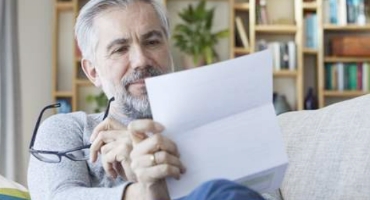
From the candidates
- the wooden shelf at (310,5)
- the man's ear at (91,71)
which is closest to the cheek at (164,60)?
the man's ear at (91,71)

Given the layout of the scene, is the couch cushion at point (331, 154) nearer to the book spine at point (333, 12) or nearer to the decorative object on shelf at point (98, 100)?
the decorative object on shelf at point (98, 100)

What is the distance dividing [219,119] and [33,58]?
300 cm

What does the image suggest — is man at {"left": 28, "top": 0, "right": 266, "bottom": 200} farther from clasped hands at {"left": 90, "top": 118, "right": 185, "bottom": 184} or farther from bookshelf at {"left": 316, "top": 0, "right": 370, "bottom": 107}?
bookshelf at {"left": 316, "top": 0, "right": 370, "bottom": 107}

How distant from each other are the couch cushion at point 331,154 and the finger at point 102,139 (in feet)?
1.48

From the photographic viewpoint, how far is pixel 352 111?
1147 millimetres

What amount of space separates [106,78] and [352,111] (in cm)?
53

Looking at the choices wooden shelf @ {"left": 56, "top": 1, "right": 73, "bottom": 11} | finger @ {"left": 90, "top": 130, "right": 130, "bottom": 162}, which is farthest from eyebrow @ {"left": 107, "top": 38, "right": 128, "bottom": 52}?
wooden shelf @ {"left": 56, "top": 1, "right": 73, "bottom": 11}

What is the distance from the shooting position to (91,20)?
1138mm

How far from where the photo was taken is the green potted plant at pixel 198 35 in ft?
11.8

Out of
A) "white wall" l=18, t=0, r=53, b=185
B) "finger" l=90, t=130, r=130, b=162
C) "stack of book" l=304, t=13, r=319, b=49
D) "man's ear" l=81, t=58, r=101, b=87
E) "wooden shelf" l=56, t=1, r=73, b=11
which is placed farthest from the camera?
"stack of book" l=304, t=13, r=319, b=49

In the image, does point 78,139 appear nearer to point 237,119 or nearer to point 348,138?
point 237,119

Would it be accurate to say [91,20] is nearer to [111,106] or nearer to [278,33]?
[111,106]

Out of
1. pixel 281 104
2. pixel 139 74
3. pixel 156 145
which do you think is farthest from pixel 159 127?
pixel 281 104

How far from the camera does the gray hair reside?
112 centimetres
